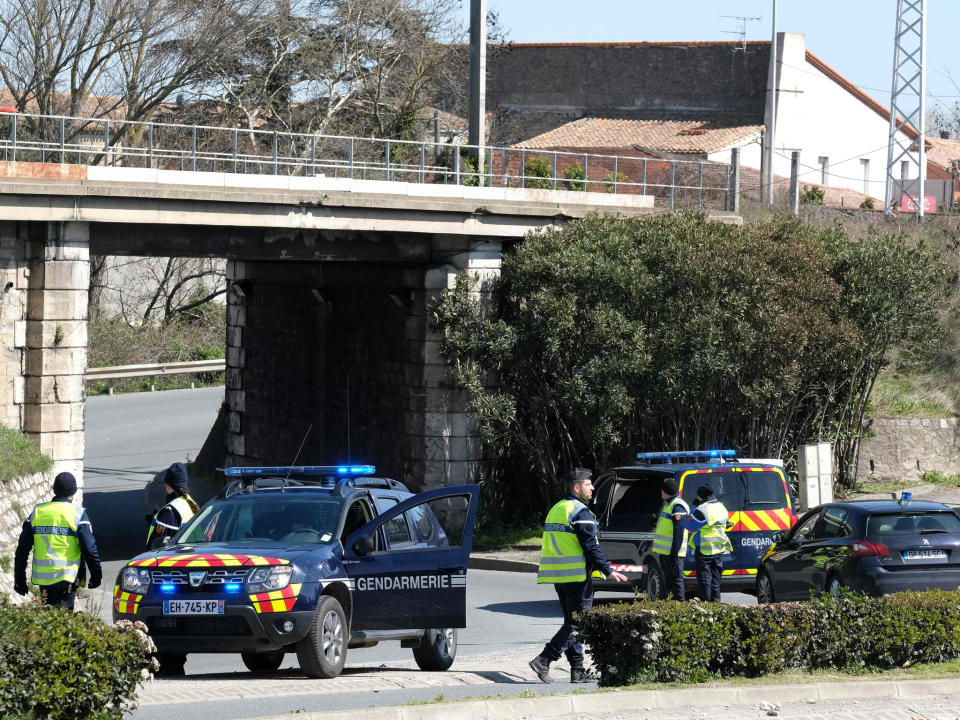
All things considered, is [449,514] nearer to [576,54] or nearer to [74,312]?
[74,312]

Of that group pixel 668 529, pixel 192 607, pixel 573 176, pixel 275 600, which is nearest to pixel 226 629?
pixel 192 607

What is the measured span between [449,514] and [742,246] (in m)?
7.41

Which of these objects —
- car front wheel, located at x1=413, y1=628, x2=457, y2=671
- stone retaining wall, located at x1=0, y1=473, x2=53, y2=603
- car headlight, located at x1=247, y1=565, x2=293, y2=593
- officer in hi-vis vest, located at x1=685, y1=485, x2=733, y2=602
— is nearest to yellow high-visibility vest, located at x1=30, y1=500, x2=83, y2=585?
car headlight, located at x1=247, y1=565, x2=293, y2=593

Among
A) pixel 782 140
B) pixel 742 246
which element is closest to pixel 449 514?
pixel 742 246

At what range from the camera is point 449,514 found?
2694cm

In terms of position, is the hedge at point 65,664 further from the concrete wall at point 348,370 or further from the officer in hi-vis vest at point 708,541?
the concrete wall at point 348,370

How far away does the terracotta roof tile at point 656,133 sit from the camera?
55.5m

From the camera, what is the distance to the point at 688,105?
6012 centimetres

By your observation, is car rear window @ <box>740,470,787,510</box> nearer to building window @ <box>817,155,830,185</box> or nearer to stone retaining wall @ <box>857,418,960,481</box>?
stone retaining wall @ <box>857,418,960,481</box>

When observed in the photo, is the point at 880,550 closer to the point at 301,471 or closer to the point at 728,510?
the point at 728,510

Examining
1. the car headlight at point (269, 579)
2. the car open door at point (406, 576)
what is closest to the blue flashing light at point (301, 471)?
the car open door at point (406, 576)

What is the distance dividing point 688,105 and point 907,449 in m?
34.1

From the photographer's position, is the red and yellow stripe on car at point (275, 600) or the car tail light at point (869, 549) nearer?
the red and yellow stripe on car at point (275, 600)

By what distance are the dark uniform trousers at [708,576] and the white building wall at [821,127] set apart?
143 feet
